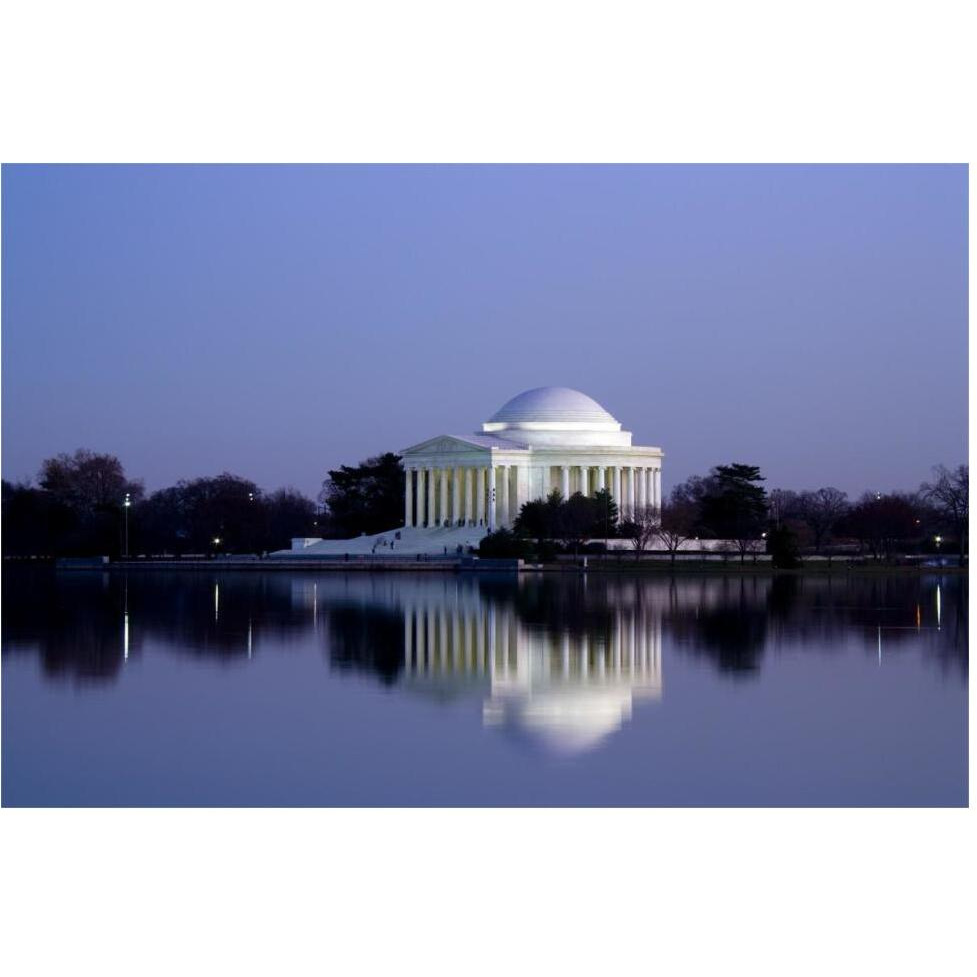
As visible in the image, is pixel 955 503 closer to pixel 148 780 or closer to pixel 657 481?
pixel 657 481

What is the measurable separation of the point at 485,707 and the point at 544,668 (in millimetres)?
4737

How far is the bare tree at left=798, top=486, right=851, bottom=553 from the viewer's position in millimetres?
116875

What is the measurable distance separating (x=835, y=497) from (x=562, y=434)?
20.0 meters

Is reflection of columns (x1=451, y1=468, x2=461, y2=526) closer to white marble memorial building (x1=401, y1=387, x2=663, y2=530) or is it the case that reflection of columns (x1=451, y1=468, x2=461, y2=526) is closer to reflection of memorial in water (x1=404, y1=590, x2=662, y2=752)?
white marble memorial building (x1=401, y1=387, x2=663, y2=530)

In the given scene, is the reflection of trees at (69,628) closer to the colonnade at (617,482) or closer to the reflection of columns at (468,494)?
the reflection of columns at (468,494)

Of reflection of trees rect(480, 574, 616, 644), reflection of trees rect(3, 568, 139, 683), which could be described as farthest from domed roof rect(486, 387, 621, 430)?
reflection of trees rect(3, 568, 139, 683)

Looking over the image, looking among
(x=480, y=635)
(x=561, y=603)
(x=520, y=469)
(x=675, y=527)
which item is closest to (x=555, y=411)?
(x=520, y=469)

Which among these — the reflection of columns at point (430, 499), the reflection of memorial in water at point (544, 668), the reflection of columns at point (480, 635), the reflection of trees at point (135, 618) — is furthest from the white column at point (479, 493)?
the reflection of memorial in water at point (544, 668)

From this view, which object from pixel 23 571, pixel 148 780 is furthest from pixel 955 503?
pixel 148 780

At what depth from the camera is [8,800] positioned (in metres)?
17.3

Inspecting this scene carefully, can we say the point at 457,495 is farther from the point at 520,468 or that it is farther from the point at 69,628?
the point at 69,628

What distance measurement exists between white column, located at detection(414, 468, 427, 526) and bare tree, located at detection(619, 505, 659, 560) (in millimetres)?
16792

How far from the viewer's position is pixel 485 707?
23.8m

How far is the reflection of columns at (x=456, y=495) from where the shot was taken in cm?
11294
